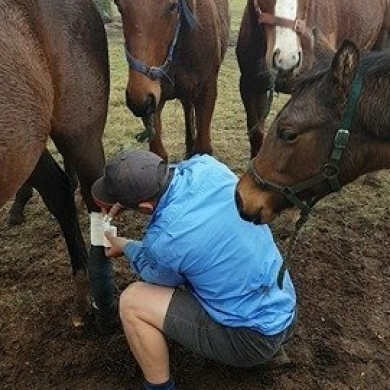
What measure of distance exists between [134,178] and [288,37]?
1.59 m

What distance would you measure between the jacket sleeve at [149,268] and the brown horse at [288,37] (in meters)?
0.97

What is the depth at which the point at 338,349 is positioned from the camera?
9.51ft

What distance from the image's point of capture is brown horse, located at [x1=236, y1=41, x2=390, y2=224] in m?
2.13

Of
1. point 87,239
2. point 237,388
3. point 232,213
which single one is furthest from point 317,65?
point 87,239

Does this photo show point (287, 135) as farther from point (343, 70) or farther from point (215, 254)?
point (215, 254)

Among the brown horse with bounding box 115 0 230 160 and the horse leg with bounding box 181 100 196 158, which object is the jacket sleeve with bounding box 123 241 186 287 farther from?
the horse leg with bounding box 181 100 196 158

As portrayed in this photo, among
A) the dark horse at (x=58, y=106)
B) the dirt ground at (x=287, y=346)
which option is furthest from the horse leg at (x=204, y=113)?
the dark horse at (x=58, y=106)

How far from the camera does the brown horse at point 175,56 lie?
3219 mm

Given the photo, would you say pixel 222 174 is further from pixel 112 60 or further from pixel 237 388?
pixel 112 60

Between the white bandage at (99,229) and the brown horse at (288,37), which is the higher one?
the brown horse at (288,37)

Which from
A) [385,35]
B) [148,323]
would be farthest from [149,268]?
[385,35]

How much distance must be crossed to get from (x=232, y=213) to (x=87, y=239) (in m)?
1.89

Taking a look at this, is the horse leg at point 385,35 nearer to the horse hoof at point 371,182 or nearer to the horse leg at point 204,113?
the horse hoof at point 371,182

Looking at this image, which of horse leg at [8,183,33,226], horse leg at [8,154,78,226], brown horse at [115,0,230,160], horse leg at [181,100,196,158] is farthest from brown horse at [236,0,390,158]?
horse leg at [8,183,33,226]
